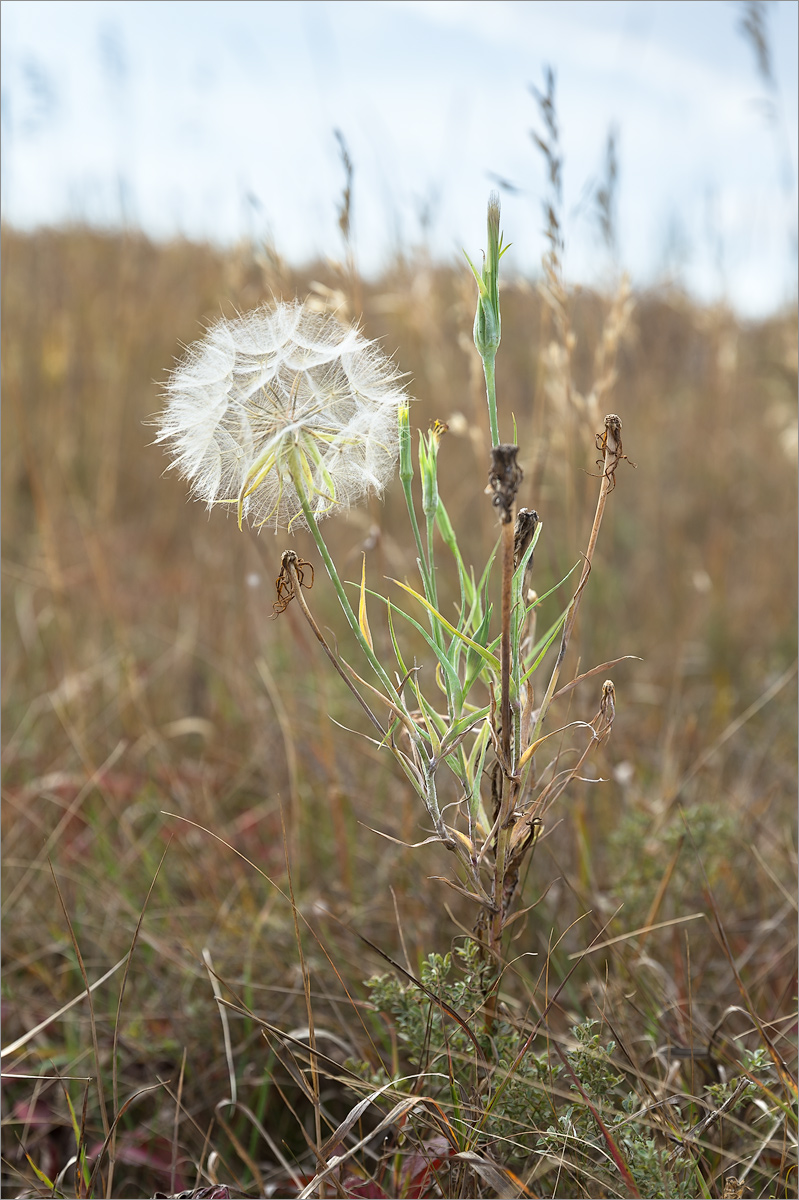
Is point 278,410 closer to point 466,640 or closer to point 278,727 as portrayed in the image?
point 466,640

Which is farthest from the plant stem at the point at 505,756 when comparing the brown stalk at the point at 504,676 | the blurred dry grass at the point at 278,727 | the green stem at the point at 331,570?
the blurred dry grass at the point at 278,727

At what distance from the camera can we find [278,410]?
83 centimetres

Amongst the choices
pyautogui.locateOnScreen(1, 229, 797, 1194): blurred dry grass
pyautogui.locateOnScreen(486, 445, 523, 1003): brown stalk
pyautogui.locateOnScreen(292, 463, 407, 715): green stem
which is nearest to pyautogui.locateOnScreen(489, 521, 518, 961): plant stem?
pyautogui.locateOnScreen(486, 445, 523, 1003): brown stalk

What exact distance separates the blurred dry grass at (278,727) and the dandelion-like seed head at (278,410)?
0.22ft

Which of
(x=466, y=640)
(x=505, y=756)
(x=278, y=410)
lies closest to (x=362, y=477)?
(x=278, y=410)

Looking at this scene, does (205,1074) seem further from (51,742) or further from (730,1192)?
(51,742)

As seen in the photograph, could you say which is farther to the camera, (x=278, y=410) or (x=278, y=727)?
(x=278, y=727)

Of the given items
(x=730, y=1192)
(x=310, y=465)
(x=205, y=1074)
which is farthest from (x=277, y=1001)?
(x=310, y=465)

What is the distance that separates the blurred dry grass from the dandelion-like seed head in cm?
7

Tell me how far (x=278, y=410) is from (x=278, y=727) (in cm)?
172

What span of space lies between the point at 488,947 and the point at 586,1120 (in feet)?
0.98

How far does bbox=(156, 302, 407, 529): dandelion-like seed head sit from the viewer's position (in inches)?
32.1

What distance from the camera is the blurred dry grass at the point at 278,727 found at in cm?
154

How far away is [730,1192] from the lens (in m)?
0.93
